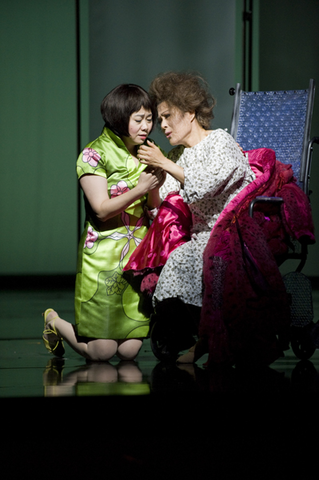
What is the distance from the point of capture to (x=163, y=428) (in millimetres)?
1539

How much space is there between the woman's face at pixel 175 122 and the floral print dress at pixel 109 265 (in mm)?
194

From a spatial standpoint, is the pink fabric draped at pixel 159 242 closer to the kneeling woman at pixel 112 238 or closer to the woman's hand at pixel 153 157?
the kneeling woman at pixel 112 238

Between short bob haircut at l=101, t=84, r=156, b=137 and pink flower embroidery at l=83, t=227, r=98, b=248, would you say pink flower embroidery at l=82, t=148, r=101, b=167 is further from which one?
pink flower embroidery at l=83, t=227, r=98, b=248

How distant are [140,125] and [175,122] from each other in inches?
5.8

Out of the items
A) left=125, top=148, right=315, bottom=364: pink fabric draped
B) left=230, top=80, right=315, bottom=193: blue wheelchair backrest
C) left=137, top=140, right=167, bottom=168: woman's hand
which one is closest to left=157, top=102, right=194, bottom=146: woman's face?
left=137, top=140, right=167, bottom=168: woman's hand

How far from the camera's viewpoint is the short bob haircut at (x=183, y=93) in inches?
93.0

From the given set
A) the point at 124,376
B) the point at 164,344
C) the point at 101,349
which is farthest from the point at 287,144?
the point at 124,376

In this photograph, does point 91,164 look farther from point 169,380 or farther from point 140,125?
point 169,380

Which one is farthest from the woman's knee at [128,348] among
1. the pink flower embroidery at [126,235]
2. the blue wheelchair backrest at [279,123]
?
the blue wheelchair backrest at [279,123]

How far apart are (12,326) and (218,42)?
3.58 metres

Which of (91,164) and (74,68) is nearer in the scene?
(91,164)

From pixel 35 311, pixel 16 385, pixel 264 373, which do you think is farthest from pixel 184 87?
pixel 35 311

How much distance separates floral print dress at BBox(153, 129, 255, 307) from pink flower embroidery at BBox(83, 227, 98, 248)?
0.36 metres

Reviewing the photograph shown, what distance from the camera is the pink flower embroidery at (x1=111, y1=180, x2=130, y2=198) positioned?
238 centimetres
